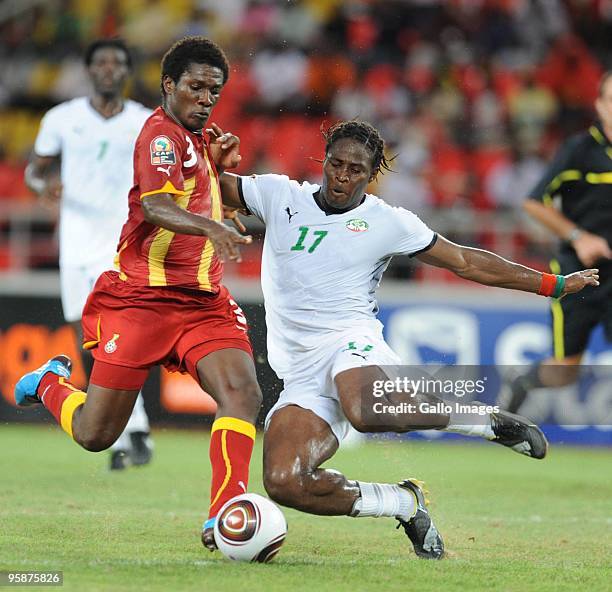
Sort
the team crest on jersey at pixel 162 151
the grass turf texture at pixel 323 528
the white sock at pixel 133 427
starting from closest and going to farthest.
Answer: the grass turf texture at pixel 323 528
the team crest on jersey at pixel 162 151
the white sock at pixel 133 427

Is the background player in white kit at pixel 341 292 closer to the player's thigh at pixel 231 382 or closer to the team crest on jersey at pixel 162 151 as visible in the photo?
the player's thigh at pixel 231 382

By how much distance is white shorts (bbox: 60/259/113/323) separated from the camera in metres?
8.69

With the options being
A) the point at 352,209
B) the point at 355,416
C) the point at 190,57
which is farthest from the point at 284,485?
the point at 190,57

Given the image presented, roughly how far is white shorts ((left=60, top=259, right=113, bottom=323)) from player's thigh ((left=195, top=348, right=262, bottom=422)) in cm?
301

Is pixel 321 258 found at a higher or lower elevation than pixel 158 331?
higher

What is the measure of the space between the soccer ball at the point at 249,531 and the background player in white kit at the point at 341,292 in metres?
0.35

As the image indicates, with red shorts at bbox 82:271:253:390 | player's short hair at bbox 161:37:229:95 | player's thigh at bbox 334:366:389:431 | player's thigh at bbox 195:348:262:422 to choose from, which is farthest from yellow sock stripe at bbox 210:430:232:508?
player's short hair at bbox 161:37:229:95

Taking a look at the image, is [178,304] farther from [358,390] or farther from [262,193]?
[358,390]

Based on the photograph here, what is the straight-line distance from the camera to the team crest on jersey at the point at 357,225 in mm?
5957

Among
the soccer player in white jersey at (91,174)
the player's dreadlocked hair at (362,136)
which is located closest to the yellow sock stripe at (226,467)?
the player's dreadlocked hair at (362,136)

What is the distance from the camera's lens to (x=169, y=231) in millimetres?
5719

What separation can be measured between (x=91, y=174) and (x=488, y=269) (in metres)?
3.67

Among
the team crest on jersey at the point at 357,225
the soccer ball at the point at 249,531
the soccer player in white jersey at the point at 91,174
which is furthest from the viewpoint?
the soccer player in white jersey at the point at 91,174

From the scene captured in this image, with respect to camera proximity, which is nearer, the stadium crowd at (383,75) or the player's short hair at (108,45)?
the player's short hair at (108,45)
